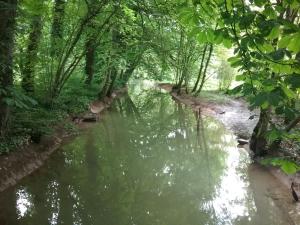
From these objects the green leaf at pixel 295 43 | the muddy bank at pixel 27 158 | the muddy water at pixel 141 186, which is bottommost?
the muddy water at pixel 141 186

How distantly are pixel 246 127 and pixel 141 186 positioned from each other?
9.57 meters

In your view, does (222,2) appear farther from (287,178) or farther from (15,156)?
(287,178)

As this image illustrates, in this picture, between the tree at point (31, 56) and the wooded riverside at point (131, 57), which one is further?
the tree at point (31, 56)

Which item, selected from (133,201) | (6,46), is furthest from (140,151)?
(6,46)

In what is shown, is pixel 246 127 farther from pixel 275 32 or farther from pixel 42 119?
pixel 275 32

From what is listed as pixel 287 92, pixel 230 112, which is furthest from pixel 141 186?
pixel 230 112

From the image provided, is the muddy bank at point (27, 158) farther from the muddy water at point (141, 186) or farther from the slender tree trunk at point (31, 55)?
the slender tree trunk at point (31, 55)

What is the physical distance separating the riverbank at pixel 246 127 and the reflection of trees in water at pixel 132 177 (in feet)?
4.52

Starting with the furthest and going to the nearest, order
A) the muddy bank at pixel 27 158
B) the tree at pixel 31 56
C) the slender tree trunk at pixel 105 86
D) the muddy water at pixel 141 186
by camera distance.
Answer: the slender tree trunk at pixel 105 86
the tree at pixel 31 56
the muddy bank at pixel 27 158
the muddy water at pixel 141 186

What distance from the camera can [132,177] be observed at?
392 inches

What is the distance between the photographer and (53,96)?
12805mm

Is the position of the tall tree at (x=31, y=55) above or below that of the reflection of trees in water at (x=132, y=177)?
above

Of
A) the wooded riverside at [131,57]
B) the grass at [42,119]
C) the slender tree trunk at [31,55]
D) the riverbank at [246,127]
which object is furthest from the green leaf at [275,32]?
the slender tree trunk at [31,55]

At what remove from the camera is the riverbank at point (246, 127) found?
360 inches
